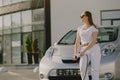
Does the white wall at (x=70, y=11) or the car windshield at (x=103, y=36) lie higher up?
the white wall at (x=70, y=11)

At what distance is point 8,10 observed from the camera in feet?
82.3

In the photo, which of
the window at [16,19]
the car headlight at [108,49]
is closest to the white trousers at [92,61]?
the car headlight at [108,49]

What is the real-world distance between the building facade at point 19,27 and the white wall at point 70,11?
0.97 meters

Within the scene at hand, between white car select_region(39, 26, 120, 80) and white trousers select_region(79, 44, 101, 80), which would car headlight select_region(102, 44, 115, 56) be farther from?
white trousers select_region(79, 44, 101, 80)

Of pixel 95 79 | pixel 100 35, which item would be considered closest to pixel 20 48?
pixel 100 35

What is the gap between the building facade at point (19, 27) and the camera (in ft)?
77.8

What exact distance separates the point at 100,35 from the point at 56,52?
128cm

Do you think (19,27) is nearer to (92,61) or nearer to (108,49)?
(108,49)

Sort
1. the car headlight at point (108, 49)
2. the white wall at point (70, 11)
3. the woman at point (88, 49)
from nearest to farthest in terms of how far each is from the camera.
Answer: the woman at point (88, 49), the car headlight at point (108, 49), the white wall at point (70, 11)

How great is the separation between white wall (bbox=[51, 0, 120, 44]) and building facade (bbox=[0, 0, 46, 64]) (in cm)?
97

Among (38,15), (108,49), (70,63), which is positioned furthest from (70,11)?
(70,63)

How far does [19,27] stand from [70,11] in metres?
3.70

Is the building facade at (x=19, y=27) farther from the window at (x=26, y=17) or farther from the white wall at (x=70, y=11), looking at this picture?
the white wall at (x=70, y=11)

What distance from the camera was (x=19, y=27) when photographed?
80.7 feet
